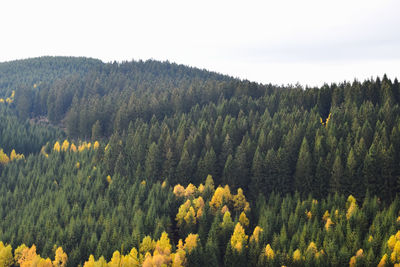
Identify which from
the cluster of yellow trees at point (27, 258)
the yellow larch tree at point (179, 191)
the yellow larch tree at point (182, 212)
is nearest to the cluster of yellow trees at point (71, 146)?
the yellow larch tree at point (179, 191)

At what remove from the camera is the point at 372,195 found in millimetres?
85438

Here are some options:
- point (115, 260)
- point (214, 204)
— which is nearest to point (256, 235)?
point (214, 204)

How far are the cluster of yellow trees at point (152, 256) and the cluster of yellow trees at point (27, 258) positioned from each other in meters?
6.37

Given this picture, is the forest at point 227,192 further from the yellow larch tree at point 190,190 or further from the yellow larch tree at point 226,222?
the yellow larch tree at point 190,190

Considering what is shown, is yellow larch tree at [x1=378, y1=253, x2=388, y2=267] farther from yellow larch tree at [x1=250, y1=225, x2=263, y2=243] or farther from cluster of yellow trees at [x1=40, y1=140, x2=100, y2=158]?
cluster of yellow trees at [x1=40, y1=140, x2=100, y2=158]

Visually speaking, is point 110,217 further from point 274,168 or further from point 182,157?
point 274,168

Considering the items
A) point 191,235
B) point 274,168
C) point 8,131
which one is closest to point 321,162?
point 274,168

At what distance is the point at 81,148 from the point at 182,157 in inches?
2009

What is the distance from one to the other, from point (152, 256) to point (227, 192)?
25621mm

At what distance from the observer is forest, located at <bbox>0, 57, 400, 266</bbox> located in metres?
71.9

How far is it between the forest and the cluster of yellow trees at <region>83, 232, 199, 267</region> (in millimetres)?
207

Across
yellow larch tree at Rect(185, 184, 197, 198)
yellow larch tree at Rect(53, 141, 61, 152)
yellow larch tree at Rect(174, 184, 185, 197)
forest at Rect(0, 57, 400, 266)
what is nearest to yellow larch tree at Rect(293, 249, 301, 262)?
forest at Rect(0, 57, 400, 266)

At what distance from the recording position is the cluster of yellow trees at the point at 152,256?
231 ft

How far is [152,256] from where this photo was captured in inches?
2945
